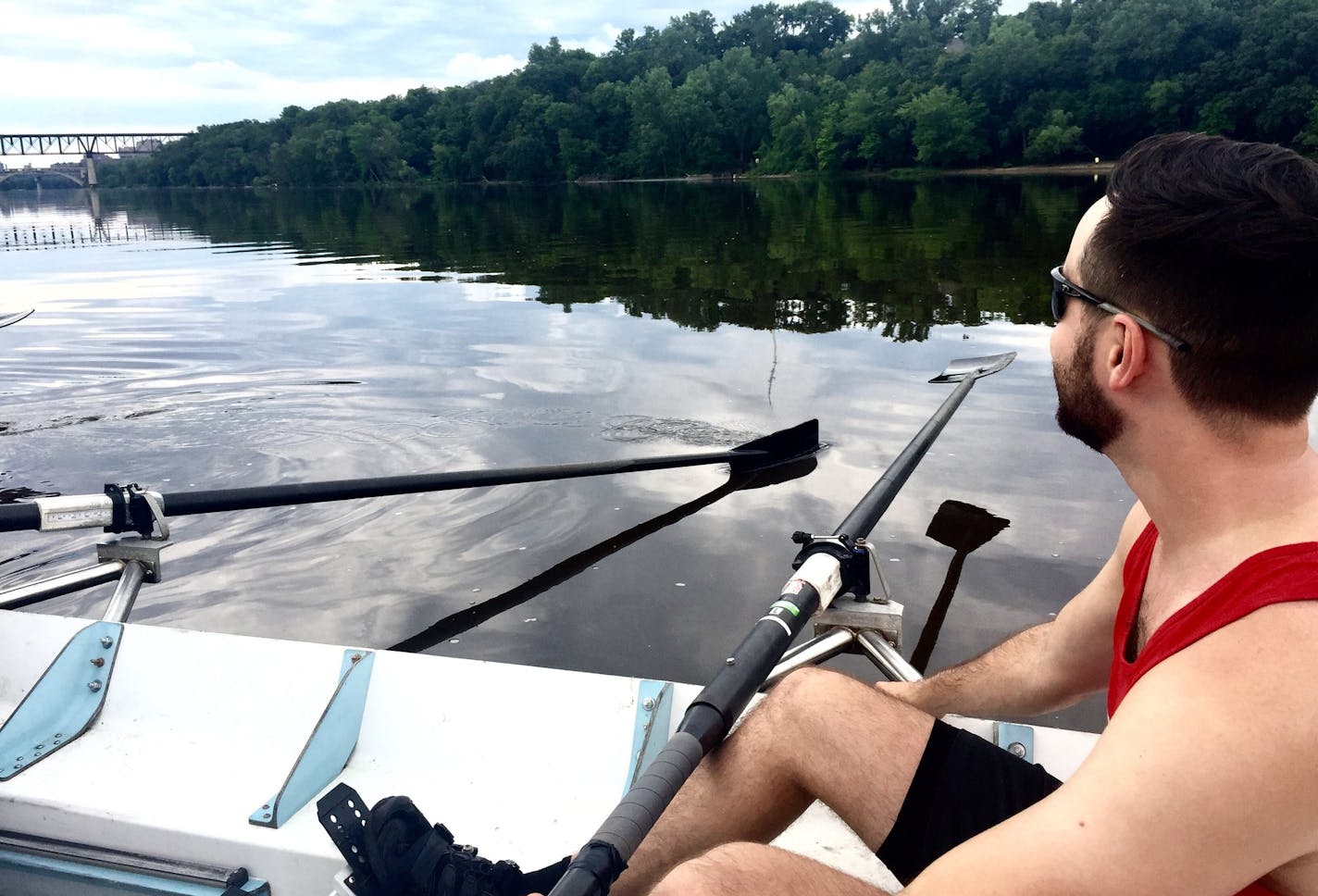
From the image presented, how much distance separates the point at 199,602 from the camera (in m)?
4.91

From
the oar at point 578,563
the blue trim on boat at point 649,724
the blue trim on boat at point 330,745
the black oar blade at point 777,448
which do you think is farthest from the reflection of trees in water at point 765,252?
the blue trim on boat at point 330,745

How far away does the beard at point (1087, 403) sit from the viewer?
1693 millimetres

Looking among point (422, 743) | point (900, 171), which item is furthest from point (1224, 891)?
point (900, 171)

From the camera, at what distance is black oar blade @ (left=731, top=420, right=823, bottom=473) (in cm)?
649

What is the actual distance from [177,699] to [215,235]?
32933 mm

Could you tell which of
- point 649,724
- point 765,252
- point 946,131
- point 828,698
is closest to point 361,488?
point 649,724

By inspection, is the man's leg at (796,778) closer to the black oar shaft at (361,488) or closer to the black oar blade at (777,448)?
the black oar shaft at (361,488)

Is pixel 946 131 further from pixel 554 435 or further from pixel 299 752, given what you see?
pixel 299 752

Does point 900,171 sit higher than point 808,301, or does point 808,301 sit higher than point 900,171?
point 900,171

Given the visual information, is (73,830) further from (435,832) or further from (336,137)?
(336,137)

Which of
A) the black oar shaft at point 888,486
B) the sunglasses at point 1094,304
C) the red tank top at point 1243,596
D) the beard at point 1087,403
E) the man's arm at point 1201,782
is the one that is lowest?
the black oar shaft at point 888,486

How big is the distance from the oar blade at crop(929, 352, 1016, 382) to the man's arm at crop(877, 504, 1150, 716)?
4206 millimetres

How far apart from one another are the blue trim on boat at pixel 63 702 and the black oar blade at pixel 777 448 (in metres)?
4.05

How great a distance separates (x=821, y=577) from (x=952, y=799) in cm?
76
